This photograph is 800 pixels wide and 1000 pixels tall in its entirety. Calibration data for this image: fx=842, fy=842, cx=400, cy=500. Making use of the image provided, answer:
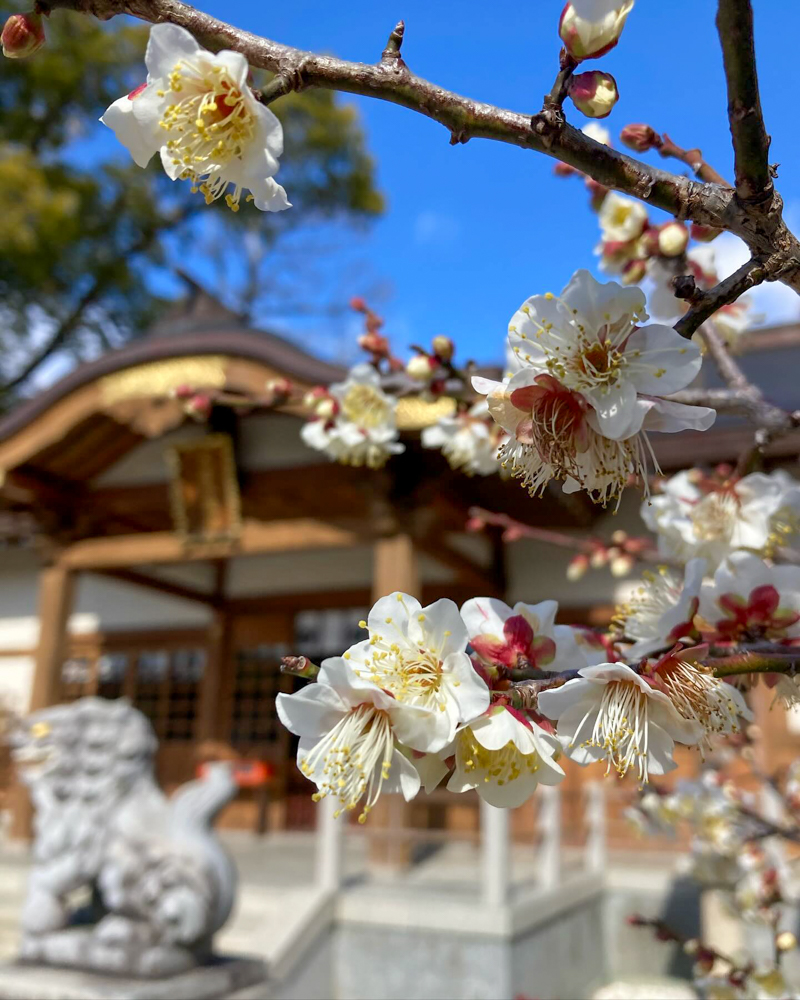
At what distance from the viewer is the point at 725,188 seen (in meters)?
0.73

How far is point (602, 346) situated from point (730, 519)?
78 cm

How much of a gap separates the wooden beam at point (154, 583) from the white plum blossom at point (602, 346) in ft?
21.0

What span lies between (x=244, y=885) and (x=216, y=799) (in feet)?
4.65

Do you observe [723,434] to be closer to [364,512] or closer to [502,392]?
[364,512]

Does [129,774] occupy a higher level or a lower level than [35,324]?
lower

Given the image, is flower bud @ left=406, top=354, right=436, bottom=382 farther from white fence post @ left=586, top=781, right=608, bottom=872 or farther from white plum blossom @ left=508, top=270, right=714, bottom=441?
white fence post @ left=586, top=781, right=608, bottom=872

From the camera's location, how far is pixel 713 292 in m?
0.71

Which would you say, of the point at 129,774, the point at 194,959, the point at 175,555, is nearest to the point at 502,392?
the point at 194,959

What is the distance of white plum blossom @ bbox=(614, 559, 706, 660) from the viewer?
88 cm

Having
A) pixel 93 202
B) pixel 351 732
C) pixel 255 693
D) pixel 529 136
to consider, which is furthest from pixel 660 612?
pixel 93 202

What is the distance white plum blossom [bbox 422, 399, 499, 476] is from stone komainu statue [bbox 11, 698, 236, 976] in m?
2.19

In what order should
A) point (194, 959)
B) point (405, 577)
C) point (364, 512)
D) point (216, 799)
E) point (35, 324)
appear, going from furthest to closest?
point (35, 324) → point (364, 512) → point (405, 577) → point (216, 799) → point (194, 959)

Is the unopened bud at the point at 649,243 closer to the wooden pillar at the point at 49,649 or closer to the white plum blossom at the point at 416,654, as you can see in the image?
the white plum blossom at the point at 416,654

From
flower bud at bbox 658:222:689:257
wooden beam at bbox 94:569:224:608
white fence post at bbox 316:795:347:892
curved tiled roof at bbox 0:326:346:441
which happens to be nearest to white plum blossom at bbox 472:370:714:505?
flower bud at bbox 658:222:689:257
